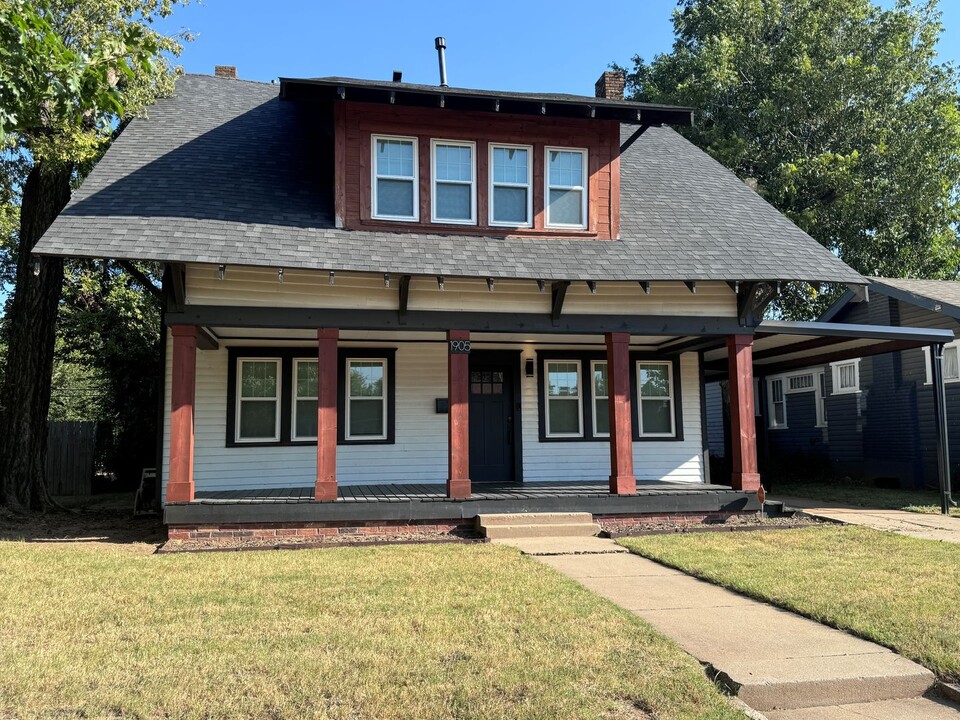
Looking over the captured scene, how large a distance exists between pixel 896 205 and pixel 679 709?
2203cm

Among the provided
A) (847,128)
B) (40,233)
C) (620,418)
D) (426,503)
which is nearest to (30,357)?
(40,233)

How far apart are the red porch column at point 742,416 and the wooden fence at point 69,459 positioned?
14.0 m

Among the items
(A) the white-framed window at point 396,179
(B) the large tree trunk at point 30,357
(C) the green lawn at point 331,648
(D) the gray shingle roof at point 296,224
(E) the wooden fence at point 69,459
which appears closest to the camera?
(C) the green lawn at point 331,648

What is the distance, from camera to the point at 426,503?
29.9 ft

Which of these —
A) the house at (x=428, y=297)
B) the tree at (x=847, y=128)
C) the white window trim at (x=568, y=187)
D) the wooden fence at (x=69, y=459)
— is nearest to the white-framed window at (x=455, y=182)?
the house at (x=428, y=297)

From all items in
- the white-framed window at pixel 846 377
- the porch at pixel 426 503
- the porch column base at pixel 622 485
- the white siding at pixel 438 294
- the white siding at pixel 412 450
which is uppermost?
the white siding at pixel 438 294

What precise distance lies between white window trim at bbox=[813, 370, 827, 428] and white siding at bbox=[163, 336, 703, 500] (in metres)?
7.79

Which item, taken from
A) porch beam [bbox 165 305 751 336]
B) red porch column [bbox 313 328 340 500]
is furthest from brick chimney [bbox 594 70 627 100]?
red porch column [bbox 313 328 340 500]

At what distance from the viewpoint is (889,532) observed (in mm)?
9000

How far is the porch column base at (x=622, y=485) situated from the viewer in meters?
9.75

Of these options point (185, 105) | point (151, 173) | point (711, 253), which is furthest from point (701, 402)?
point (185, 105)

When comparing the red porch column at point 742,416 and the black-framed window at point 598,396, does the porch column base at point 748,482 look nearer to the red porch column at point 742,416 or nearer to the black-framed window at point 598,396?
the red porch column at point 742,416

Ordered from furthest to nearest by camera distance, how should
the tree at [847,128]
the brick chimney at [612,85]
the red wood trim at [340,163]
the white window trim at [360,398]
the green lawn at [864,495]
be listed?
the tree at [847,128], the brick chimney at [612,85], the green lawn at [864,495], the white window trim at [360,398], the red wood trim at [340,163]

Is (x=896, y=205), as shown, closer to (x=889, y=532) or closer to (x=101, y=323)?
(x=889, y=532)
